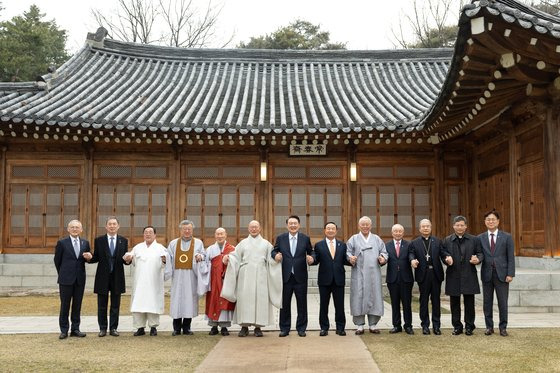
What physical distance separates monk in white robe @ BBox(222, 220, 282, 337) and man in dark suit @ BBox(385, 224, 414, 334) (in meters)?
1.48

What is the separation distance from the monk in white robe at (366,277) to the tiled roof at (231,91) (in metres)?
4.81

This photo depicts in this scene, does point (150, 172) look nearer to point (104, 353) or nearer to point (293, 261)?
point (293, 261)

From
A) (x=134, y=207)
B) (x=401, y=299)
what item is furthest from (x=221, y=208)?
(x=401, y=299)

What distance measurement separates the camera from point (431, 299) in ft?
25.5

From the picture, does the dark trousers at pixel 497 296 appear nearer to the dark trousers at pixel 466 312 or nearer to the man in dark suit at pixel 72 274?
the dark trousers at pixel 466 312

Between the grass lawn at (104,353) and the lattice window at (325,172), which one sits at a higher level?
the lattice window at (325,172)

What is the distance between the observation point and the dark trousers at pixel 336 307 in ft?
25.2

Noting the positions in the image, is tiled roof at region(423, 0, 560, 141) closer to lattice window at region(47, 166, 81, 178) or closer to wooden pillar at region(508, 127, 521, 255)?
wooden pillar at region(508, 127, 521, 255)

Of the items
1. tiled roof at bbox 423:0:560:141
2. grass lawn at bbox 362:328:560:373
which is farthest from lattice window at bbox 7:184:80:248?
grass lawn at bbox 362:328:560:373

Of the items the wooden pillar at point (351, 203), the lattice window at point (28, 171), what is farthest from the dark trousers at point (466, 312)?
the lattice window at point (28, 171)

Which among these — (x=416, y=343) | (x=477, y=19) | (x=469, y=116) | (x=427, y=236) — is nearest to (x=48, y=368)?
(x=416, y=343)

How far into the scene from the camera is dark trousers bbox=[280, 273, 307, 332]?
25.2ft

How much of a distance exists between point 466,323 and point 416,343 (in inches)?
35.5

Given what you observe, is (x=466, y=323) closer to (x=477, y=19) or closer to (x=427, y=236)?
(x=427, y=236)
